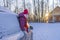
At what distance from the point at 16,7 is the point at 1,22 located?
83.5 feet

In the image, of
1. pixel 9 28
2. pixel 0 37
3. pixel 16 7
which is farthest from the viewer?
pixel 16 7

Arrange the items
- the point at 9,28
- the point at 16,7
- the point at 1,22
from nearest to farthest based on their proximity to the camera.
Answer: the point at 1,22 < the point at 9,28 < the point at 16,7

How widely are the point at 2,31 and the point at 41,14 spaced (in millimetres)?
33965

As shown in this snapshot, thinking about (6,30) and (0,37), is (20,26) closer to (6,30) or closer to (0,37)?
(6,30)

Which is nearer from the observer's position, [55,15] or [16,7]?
[16,7]

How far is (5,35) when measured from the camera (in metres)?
2.71

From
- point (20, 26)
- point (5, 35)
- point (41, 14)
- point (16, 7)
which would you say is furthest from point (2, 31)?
point (41, 14)

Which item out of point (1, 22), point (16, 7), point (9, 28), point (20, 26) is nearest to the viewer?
point (1, 22)

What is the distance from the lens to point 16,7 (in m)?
28.2

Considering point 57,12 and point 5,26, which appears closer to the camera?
point 5,26

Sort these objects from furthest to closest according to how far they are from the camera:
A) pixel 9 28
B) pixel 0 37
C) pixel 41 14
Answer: pixel 41 14 → pixel 9 28 → pixel 0 37

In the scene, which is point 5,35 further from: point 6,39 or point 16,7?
point 16,7

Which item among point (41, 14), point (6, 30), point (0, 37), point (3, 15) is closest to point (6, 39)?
point (0, 37)

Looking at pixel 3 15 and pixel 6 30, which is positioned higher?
pixel 3 15
